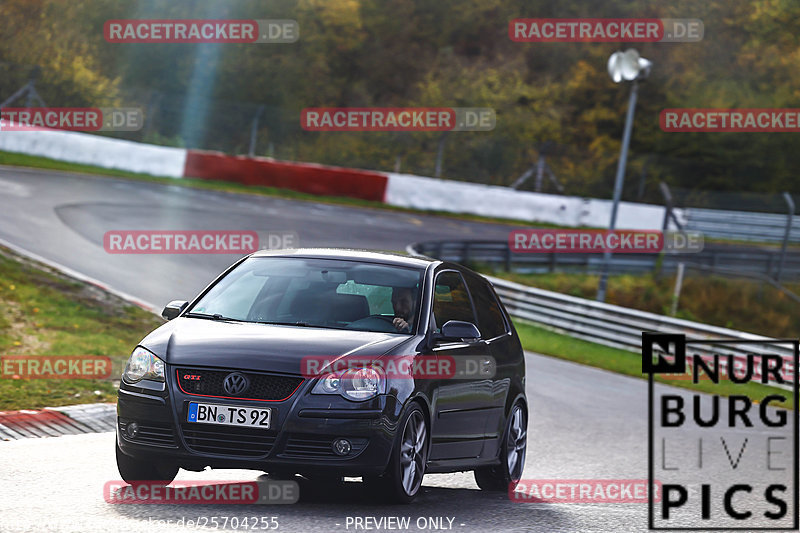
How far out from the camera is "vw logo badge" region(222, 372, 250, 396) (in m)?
6.89

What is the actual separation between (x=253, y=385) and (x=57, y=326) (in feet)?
28.1

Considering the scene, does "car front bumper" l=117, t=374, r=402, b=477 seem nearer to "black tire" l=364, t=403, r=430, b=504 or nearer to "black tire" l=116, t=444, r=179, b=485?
"black tire" l=364, t=403, r=430, b=504

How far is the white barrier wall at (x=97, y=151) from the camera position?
3459cm

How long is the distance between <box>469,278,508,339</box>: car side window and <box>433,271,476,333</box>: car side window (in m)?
0.14

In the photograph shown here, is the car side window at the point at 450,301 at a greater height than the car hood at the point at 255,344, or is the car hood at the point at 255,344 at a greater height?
the car side window at the point at 450,301

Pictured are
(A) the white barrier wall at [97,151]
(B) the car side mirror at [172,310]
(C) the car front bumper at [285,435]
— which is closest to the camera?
(C) the car front bumper at [285,435]

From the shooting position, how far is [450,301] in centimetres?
857

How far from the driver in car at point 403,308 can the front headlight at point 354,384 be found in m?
0.78

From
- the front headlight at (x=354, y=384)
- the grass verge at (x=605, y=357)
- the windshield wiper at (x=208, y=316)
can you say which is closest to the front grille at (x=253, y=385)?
the front headlight at (x=354, y=384)

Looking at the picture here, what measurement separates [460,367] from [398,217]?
2734 cm

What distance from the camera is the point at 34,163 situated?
33.1m

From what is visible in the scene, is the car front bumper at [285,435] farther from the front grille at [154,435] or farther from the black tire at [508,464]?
the black tire at [508,464]

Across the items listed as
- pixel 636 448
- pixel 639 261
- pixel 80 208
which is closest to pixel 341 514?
pixel 636 448

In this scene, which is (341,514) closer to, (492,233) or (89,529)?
(89,529)
